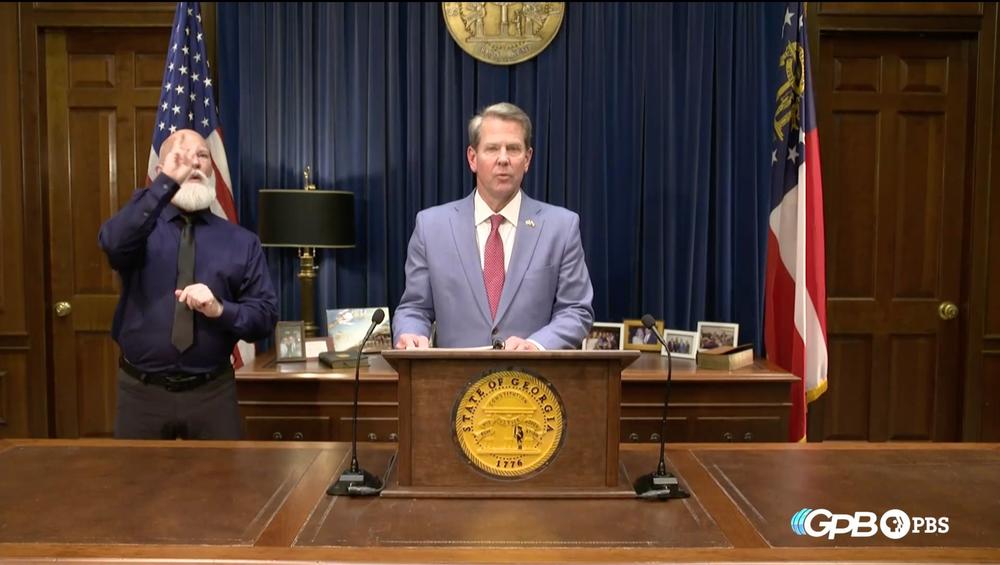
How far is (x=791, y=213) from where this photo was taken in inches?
131

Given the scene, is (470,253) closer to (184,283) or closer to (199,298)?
(199,298)

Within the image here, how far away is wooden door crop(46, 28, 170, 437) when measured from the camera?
12.7 feet

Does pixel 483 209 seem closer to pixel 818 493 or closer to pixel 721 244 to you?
pixel 818 493

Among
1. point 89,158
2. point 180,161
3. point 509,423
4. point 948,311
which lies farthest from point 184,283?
point 948,311

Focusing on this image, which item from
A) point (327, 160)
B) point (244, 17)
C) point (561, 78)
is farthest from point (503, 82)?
point (244, 17)

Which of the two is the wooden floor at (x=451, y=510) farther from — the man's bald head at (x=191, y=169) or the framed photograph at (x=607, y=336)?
the framed photograph at (x=607, y=336)

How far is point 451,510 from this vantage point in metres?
1.49

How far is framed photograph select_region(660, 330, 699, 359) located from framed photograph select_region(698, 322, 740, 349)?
57mm

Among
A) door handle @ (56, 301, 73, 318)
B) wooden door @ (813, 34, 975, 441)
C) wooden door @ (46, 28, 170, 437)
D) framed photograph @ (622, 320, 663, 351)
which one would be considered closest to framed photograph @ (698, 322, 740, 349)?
framed photograph @ (622, 320, 663, 351)

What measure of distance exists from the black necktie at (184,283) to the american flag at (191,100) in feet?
3.09

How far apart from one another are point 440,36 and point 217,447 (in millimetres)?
2424

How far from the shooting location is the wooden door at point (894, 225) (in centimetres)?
388

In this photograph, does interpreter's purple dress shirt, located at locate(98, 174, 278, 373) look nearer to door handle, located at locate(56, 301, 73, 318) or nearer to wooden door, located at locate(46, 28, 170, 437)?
wooden door, located at locate(46, 28, 170, 437)

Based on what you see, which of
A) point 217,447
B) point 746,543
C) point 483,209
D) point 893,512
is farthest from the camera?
point 483,209
